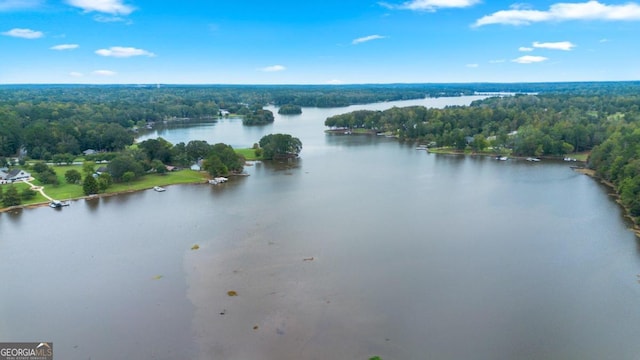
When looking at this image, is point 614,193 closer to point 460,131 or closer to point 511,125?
point 460,131

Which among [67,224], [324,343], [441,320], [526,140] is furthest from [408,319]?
[526,140]

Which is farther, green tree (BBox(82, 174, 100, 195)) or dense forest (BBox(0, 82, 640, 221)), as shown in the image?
dense forest (BBox(0, 82, 640, 221))

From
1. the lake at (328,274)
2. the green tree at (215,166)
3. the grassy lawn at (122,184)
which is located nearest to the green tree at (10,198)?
the grassy lawn at (122,184)

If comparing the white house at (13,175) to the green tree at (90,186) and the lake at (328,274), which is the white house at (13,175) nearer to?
the green tree at (90,186)

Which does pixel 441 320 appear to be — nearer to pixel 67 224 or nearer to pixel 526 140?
pixel 67 224

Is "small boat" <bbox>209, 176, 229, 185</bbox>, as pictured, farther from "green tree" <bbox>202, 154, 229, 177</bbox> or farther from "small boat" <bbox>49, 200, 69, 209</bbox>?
"small boat" <bbox>49, 200, 69, 209</bbox>

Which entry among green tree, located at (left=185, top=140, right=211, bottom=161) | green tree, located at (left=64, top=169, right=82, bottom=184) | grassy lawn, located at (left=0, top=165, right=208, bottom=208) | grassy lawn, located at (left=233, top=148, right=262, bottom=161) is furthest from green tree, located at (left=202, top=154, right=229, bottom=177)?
green tree, located at (left=64, top=169, right=82, bottom=184)

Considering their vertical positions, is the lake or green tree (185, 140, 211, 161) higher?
green tree (185, 140, 211, 161)

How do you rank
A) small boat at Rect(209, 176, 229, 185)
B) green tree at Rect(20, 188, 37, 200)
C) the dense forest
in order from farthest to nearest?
the dense forest, small boat at Rect(209, 176, 229, 185), green tree at Rect(20, 188, 37, 200)
